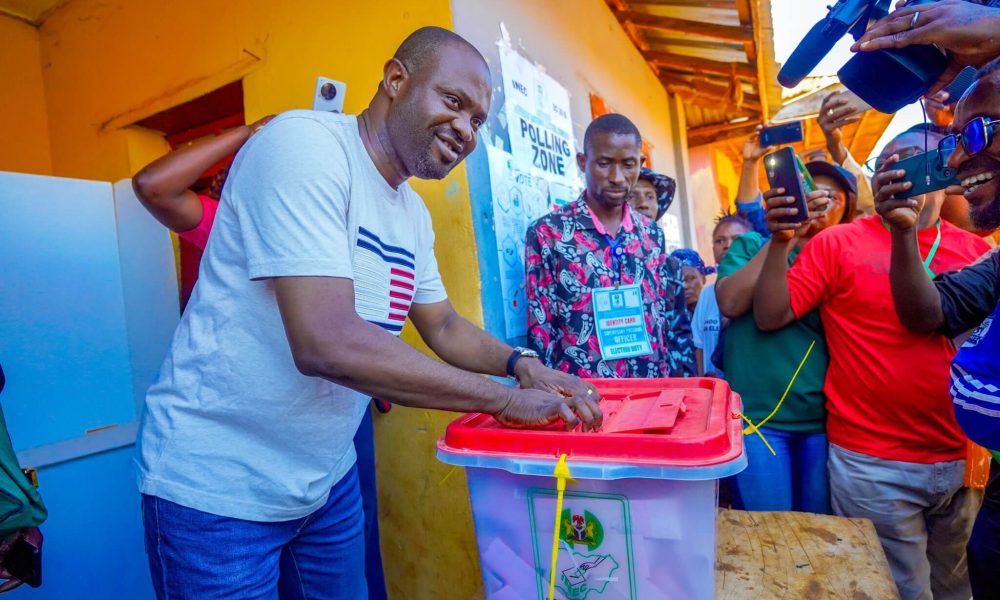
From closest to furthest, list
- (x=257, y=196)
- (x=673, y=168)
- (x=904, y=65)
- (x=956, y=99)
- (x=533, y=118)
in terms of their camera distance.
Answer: (x=257, y=196)
(x=904, y=65)
(x=956, y=99)
(x=533, y=118)
(x=673, y=168)

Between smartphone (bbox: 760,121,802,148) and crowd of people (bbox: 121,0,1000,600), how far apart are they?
261mm

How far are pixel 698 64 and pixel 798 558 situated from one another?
5299 mm

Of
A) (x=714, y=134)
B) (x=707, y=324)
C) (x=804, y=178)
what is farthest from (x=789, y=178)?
(x=714, y=134)

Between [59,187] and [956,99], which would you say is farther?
[59,187]

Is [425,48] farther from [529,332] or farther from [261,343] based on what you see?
[529,332]

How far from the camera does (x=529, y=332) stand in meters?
2.23

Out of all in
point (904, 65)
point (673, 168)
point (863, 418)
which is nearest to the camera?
point (904, 65)

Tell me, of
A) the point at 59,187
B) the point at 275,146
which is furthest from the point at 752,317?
the point at 59,187

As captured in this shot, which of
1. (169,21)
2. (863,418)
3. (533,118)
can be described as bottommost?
(863,418)

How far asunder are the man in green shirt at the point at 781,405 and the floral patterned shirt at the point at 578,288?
Result: 0.31 m

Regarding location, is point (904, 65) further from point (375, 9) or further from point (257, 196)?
point (375, 9)

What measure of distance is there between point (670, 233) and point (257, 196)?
4.81 meters

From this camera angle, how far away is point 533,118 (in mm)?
2668

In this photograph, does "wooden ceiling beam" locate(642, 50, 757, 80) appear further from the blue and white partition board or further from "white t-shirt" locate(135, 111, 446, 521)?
"white t-shirt" locate(135, 111, 446, 521)
